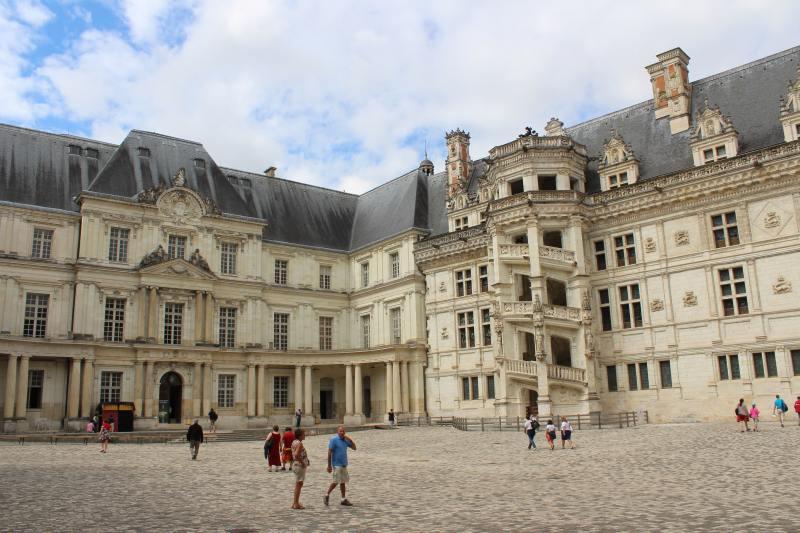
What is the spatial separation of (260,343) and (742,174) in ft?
103

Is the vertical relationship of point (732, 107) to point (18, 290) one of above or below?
above

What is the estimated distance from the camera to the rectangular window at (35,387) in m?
40.3

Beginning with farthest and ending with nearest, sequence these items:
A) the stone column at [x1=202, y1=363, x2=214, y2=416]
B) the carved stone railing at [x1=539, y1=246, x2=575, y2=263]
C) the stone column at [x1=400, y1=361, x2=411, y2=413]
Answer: the stone column at [x1=400, y1=361, x2=411, y2=413]
the stone column at [x1=202, y1=363, x2=214, y2=416]
the carved stone railing at [x1=539, y1=246, x2=575, y2=263]

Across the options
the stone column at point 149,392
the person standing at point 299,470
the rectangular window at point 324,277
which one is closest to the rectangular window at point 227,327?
the stone column at point 149,392

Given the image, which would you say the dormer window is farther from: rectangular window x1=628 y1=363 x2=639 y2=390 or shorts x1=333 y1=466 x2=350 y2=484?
shorts x1=333 y1=466 x2=350 y2=484

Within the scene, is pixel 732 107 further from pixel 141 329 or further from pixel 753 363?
pixel 141 329

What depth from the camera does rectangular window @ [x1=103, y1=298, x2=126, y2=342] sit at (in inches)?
1703

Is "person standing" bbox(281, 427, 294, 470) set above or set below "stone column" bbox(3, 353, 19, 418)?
below

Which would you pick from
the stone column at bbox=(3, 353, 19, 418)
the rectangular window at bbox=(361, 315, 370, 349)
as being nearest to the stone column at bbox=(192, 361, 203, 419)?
the stone column at bbox=(3, 353, 19, 418)

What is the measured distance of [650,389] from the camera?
34.9 m

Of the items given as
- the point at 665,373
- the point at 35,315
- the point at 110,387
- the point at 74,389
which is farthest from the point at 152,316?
the point at 665,373

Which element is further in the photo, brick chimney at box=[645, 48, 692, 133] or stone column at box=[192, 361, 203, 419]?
stone column at box=[192, 361, 203, 419]

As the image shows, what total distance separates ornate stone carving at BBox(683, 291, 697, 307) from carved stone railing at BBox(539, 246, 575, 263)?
585 cm

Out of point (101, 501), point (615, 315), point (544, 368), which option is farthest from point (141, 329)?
point (101, 501)
